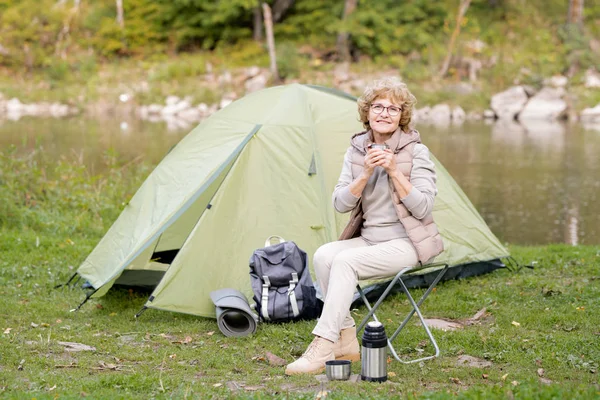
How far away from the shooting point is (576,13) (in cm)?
2789

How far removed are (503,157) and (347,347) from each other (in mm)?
12360

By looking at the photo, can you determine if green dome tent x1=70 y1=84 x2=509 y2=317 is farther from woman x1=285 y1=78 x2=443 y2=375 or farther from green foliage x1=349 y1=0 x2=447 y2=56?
green foliage x1=349 y1=0 x2=447 y2=56

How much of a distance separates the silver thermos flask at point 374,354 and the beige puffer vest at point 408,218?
1.70 ft

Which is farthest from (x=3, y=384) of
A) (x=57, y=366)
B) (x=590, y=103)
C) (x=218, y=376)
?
(x=590, y=103)

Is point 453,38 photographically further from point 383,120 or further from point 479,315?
point 383,120

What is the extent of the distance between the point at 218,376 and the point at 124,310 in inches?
65.8

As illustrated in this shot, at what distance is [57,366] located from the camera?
4141 millimetres

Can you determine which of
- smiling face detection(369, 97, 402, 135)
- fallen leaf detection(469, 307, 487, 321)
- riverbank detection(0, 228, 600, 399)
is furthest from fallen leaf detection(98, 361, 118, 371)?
fallen leaf detection(469, 307, 487, 321)

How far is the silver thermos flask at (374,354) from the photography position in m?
3.68

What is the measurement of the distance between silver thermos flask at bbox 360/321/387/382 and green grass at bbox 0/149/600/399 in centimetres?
9

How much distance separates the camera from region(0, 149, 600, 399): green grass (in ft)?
12.0

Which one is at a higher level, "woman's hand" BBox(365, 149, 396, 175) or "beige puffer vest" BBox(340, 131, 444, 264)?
"woman's hand" BBox(365, 149, 396, 175)

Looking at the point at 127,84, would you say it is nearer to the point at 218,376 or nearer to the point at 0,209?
the point at 0,209

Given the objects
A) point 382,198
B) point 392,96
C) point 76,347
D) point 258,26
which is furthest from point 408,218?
point 258,26
